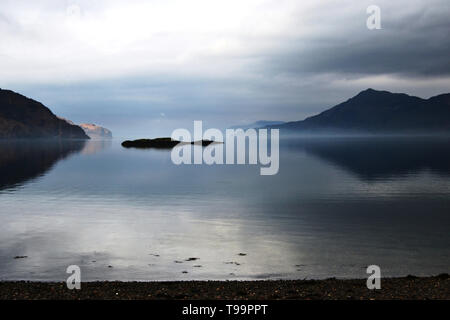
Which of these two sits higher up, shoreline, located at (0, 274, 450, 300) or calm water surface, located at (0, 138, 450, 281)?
shoreline, located at (0, 274, 450, 300)

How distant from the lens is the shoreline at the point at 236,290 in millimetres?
16453

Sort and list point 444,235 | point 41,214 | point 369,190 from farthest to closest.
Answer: point 369,190 < point 41,214 < point 444,235

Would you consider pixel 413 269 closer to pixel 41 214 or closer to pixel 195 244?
pixel 195 244

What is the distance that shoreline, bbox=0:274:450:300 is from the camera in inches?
648

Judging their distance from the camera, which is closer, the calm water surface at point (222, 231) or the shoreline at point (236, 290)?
the shoreline at point (236, 290)

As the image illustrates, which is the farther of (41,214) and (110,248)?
(41,214)

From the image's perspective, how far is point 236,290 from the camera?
57.5 feet

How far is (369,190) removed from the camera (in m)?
56.6

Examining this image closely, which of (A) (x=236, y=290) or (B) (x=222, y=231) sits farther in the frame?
(B) (x=222, y=231)

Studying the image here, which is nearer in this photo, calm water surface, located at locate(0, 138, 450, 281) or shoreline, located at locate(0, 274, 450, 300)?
shoreline, located at locate(0, 274, 450, 300)

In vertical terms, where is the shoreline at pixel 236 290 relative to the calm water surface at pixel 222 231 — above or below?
above

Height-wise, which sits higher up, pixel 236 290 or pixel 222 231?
pixel 236 290

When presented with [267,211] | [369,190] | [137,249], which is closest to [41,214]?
[137,249]

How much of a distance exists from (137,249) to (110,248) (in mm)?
1786
